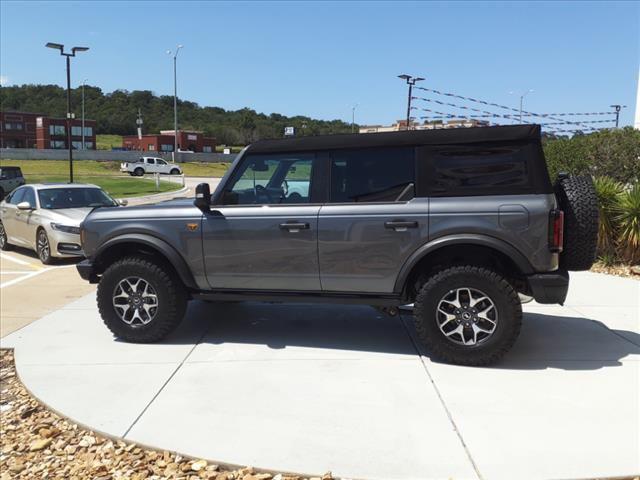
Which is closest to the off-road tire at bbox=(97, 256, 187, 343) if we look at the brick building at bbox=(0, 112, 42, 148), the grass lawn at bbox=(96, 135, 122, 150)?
the brick building at bbox=(0, 112, 42, 148)

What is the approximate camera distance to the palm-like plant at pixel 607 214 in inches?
333

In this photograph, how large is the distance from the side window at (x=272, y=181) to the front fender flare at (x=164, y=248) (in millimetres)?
642

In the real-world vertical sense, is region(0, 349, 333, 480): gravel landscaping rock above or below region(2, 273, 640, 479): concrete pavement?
below

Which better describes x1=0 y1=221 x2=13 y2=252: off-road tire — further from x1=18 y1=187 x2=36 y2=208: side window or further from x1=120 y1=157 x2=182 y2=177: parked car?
x1=120 y1=157 x2=182 y2=177: parked car

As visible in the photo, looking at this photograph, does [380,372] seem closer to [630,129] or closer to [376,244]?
[376,244]

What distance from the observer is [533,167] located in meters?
4.31

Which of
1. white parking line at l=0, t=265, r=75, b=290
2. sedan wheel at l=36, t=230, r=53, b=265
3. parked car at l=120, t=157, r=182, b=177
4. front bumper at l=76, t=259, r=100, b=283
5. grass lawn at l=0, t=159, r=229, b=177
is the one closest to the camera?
front bumper at l=76, t=259, r=100, b=283

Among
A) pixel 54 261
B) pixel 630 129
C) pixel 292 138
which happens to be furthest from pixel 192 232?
pixel 630 129

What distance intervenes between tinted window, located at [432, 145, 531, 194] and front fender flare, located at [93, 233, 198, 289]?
227cm

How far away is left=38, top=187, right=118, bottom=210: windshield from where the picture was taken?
1044 cm

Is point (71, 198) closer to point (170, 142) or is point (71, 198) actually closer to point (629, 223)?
point (629, 223)

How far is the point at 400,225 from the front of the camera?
14.6ft

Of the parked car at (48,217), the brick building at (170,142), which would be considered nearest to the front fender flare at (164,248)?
the parked car at (48,217)

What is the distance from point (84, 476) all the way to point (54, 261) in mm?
7766
